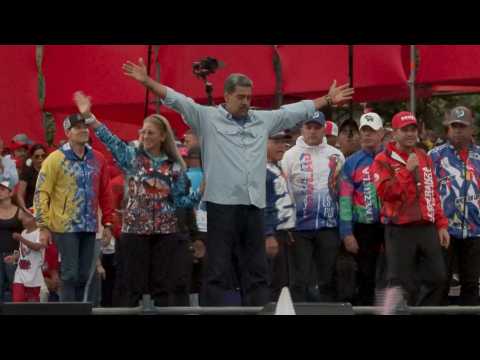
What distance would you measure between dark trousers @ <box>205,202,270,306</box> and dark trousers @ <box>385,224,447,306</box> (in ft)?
4.47

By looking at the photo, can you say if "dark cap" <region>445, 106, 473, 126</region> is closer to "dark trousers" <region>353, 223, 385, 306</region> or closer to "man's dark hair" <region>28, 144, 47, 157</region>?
"dark trousers" <region>353, 223, 385, 306</region>

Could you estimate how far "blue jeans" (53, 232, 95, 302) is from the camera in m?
11.7

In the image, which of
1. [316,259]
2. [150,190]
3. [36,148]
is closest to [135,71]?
[150,190]

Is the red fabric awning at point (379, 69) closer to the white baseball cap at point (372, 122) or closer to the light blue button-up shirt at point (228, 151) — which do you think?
the white baseball cap at point (372, 122)

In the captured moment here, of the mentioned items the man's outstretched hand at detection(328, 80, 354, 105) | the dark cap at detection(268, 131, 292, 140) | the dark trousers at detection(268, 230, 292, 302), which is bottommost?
the dark trousers at detection(268, 230, 292, 302)

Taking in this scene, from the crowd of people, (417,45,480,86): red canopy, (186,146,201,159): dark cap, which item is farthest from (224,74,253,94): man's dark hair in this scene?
(417,45,480,86): red canopy

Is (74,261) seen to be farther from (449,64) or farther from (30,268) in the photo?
(449,64)

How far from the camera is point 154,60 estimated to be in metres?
18.2

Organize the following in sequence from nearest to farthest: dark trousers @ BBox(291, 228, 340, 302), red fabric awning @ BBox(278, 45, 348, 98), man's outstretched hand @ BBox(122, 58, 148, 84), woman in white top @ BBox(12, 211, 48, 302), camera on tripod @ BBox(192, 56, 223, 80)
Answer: man's outstretched hand @ BBox(122, 58, 148, 84) → camera on tripod @ BBox(192, 56, 223, 80) → dark trousers @ BBox(291, 228, 340, 302) → woman in white top @ BBox(12, 211, 48, 302) → red fabric awning @ BBox(278, 45, 348, 98)

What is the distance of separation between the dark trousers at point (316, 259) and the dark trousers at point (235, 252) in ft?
4.07

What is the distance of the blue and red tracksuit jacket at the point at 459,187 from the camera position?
11883mm

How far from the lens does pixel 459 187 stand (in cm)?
1204

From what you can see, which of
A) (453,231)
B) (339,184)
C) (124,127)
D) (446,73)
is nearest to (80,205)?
(339,184)

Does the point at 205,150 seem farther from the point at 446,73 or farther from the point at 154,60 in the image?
the point at 154,60
